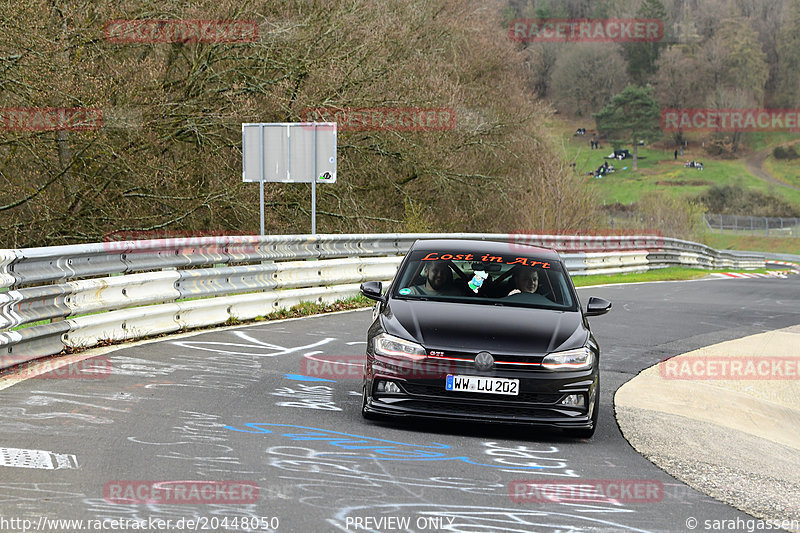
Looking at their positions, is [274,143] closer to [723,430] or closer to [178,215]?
[178,215]

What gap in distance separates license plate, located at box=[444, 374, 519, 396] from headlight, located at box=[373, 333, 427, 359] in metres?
0.28

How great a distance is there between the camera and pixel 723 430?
323 inches

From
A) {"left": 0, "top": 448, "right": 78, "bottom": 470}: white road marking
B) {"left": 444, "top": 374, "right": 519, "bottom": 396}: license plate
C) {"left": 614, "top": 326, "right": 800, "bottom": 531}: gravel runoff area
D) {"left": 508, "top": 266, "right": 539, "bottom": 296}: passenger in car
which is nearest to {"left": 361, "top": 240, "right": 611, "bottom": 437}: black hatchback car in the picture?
{"left": 444, "top": 374, "right": 519, "bottom": 396}: license plate

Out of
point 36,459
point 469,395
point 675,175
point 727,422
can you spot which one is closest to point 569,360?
point 469,395

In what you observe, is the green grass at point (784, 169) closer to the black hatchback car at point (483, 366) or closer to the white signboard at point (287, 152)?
the white signboard at point (287, 152)

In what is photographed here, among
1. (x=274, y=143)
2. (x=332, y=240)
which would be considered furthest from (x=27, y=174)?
(x=332, y=240)

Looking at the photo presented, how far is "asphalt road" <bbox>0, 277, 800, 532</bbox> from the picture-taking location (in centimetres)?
500

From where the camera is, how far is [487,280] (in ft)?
28.3

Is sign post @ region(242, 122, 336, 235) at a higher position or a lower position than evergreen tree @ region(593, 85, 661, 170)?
lower

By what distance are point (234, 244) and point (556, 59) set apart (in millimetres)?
136957

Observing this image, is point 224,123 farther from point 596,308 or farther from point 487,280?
point 596,308

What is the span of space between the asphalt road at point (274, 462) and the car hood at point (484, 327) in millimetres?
648

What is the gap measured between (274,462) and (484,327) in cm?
208

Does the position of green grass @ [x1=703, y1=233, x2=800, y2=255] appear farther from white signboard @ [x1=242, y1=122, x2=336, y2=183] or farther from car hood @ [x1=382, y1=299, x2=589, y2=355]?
car hood @ [x1=382, y1=299, x2=589, y2=355]
